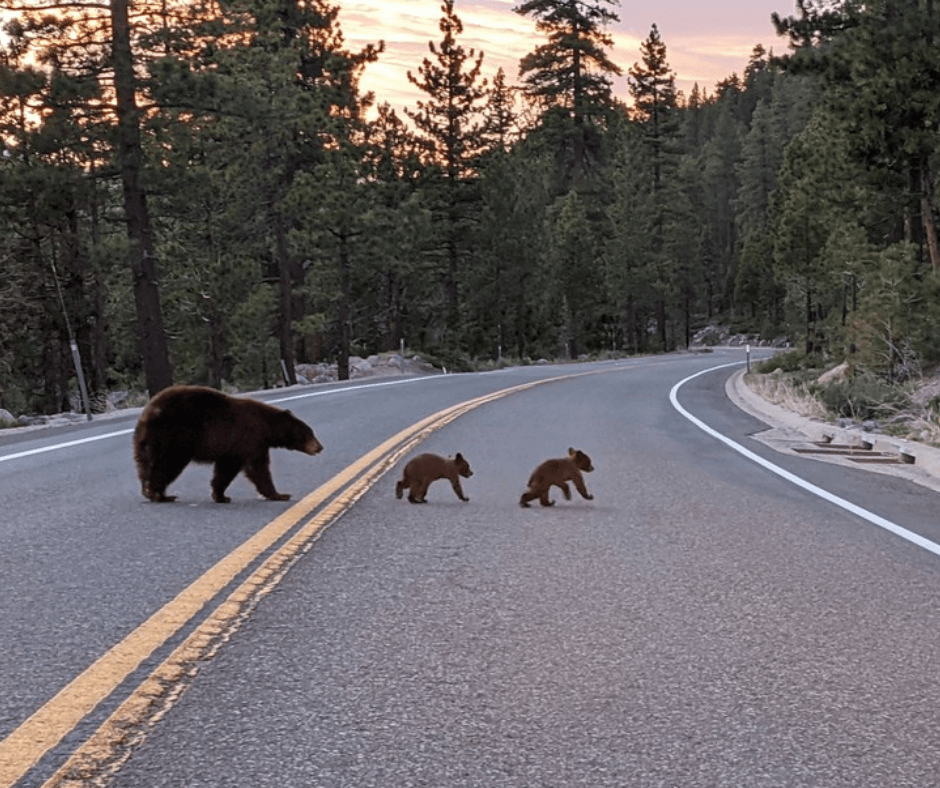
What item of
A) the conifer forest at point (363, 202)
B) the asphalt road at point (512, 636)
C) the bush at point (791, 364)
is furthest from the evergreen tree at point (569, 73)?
the asphalt road at point (512, 636)

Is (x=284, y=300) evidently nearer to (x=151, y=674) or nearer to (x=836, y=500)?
(x=836, y=500)

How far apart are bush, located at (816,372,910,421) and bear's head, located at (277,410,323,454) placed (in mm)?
9611

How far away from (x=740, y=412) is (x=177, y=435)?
42.3 feet

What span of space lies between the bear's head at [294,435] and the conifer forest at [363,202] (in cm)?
985

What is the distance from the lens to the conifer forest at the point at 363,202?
21812 millimetres

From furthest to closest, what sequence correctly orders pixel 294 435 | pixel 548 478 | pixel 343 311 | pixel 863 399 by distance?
pixel 343 311 < pixel 863 399 < pixel 548 478 < pixel 294 435

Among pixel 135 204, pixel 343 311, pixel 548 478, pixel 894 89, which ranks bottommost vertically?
pixel 548 478

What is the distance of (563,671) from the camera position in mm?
3770

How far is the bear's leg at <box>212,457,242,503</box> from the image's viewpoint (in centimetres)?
740

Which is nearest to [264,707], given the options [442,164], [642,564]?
[642,564]

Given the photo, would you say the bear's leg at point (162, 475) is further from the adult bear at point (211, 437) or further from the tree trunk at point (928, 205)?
the tree trunk at point (928, 205)

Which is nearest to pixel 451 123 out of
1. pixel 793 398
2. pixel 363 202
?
pixel 363 202

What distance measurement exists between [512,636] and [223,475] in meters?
3.83

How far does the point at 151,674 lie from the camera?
144 inches
